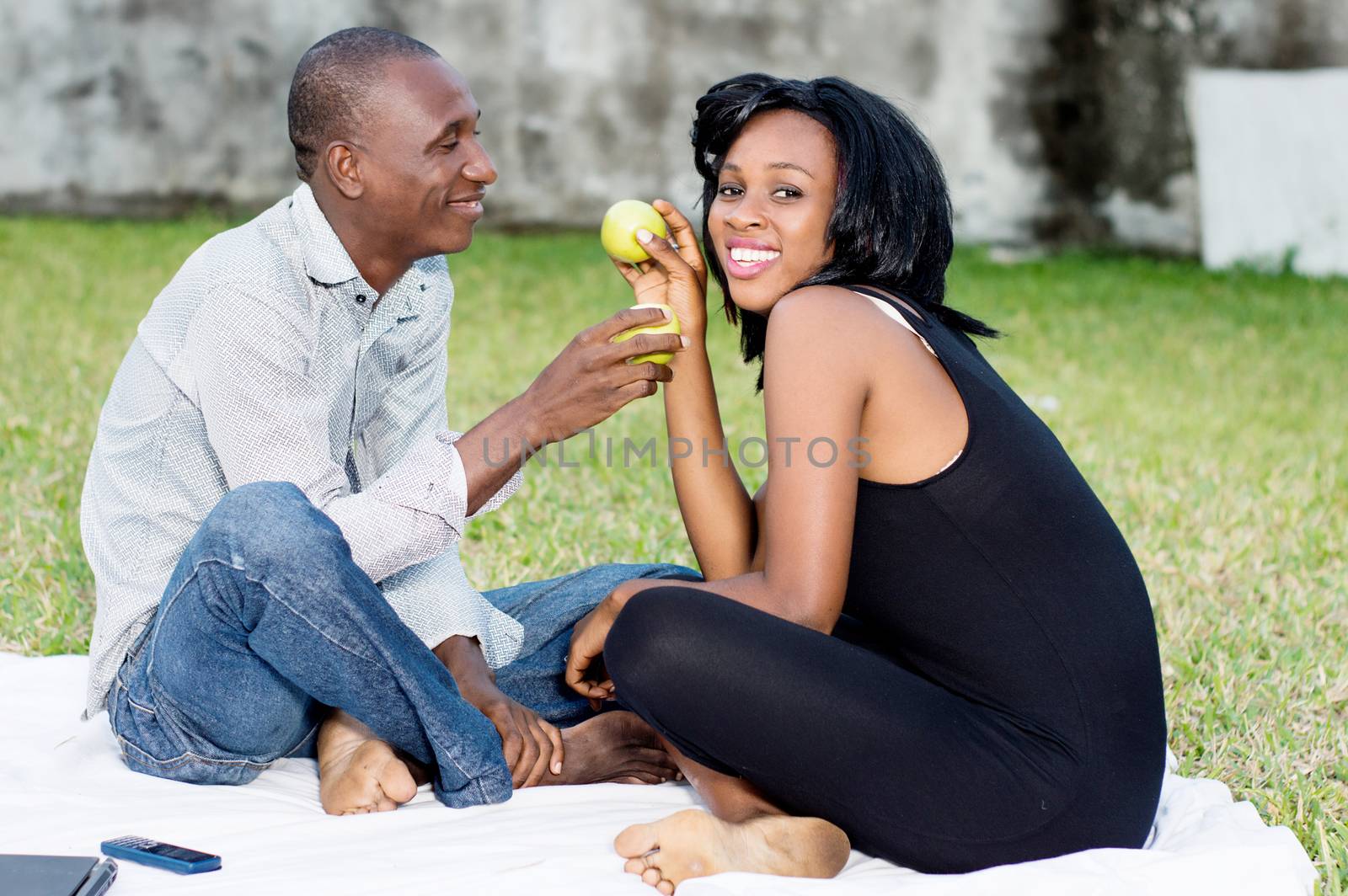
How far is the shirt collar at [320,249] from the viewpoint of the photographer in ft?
9.65

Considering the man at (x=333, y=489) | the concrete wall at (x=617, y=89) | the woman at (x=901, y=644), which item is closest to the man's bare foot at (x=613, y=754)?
→ the man at (x=333, y=489)

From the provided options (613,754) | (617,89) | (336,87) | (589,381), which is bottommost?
(613,754)

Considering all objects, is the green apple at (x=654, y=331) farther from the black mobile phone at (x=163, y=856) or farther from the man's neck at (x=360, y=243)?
the black mobile phone at (x=163, y=856)

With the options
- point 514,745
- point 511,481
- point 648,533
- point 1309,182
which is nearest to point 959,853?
point 514,745

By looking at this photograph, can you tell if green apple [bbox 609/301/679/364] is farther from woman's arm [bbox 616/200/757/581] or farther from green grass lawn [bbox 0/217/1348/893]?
green grass lawn [bbox 0/217/1348/893]

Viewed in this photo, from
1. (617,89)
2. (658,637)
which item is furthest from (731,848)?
(617,89)

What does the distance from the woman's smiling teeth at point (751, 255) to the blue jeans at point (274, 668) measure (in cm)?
100

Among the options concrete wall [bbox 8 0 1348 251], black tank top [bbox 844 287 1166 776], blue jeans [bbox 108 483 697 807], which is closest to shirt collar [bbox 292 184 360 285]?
blue jeans [bbox 108 483 697 807]

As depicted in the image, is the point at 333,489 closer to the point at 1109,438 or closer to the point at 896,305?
the point at 896,305

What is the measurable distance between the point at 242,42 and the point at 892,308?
36.7 feet

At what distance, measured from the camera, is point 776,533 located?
2.52 m

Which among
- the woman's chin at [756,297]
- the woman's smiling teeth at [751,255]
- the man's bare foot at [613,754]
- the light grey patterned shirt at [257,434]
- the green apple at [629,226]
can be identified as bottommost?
the man's bare foot at [613,754]

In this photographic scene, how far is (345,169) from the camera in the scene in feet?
9.98

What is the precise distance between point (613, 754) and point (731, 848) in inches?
24.5
